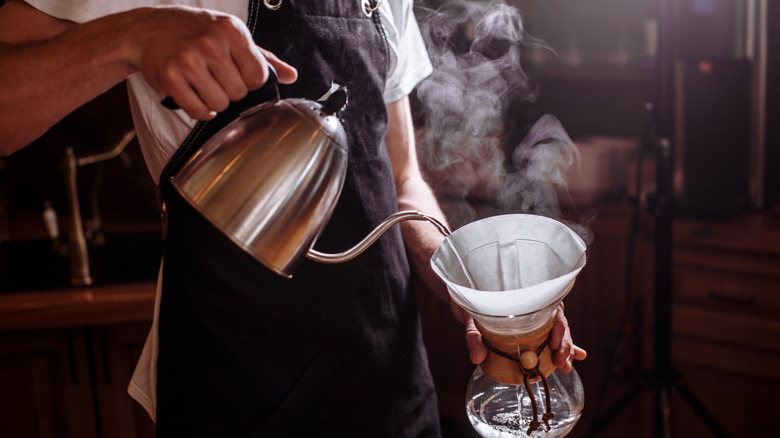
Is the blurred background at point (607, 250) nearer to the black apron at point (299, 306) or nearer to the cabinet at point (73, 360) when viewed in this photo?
the cabinet at point (73, 360)

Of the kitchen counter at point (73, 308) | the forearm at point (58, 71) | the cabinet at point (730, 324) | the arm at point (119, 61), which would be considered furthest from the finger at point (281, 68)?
the cabinet at point (730, 324)

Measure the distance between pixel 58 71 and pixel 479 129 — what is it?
1404mm

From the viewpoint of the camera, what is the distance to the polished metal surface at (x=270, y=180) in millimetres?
645

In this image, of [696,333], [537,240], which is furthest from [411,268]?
[696,333]

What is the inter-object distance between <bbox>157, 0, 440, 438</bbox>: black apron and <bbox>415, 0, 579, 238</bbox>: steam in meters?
0.57

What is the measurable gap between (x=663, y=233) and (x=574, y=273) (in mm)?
1286

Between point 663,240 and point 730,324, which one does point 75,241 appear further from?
point 730,324

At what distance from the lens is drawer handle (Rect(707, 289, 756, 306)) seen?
2.12m

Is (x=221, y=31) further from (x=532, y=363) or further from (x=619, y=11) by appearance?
(x=619, y=11)

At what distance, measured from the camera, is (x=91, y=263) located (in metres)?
2.10

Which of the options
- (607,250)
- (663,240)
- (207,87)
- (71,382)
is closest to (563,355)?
(207,87)

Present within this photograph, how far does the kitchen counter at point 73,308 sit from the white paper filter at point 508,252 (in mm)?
1237

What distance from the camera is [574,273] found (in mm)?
731

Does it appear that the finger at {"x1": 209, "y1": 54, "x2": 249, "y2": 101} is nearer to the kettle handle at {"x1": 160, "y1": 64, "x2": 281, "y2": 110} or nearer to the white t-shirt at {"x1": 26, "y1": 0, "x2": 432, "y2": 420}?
the kettle handle at {"x1": 160, "y1": 64, "x2": 281, "y2": 110}
